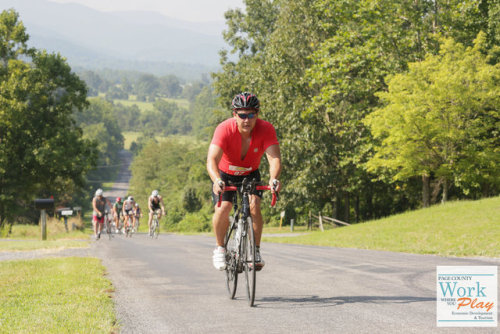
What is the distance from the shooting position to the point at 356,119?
111ft

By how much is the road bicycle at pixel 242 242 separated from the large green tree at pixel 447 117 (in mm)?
19854

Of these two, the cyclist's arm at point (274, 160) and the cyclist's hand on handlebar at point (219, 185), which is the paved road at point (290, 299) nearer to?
the cyclist's hand on handlebar at point (219, 185)

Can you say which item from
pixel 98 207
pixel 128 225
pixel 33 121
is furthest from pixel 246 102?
pixel 33 121

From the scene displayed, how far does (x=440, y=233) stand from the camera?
19219 millimetres

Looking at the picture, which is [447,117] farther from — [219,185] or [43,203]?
[219,185]

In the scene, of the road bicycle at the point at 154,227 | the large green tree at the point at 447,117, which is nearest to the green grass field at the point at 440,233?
the large green tree at the point at 447,117

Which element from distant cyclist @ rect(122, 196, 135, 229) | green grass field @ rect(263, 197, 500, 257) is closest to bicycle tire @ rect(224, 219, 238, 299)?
green grass field @ rect(263, 197, 500, 257)

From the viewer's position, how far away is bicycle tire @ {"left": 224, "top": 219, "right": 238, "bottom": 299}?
299 inches

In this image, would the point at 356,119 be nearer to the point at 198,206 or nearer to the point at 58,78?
the point at 58,78

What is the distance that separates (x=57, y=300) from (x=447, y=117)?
73.3 feet

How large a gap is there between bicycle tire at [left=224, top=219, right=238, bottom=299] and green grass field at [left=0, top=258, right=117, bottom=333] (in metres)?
1.59

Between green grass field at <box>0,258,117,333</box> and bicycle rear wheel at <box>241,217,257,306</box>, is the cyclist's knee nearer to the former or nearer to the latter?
bicycle rear wheel at <box>241,217,257,306</box>

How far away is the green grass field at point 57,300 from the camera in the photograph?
612cm

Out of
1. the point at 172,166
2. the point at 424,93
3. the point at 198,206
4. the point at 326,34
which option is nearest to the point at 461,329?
the point at 424,93
